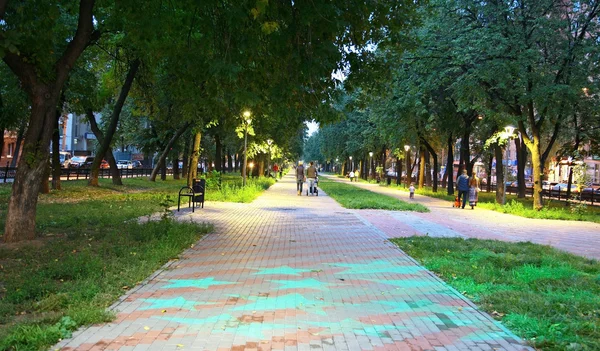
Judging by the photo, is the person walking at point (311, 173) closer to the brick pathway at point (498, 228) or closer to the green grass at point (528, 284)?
the brick pathway at point (498, 228)

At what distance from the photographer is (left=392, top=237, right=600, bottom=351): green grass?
452 cm

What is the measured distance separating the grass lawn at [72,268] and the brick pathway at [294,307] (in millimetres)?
229

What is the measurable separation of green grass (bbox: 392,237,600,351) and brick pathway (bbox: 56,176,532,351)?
10.3 inches

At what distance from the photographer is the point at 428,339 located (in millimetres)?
4320

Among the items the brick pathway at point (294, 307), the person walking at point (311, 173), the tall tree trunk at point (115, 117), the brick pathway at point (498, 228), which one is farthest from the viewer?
the person walking at point (311, 173)

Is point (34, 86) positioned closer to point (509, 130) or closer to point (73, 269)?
point (73, 269)

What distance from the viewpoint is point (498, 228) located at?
13906 millimetres

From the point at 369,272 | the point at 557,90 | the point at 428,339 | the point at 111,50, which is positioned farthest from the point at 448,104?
the point at 428,339

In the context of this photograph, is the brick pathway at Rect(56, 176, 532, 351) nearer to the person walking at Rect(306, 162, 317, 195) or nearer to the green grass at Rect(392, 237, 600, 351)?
the green grass at Rect(392, 237, 600, 351)

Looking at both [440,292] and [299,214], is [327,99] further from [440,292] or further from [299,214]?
[299,214]

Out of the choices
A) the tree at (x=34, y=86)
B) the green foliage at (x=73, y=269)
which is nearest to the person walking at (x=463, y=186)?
the green foliage at (x=73, y=269)

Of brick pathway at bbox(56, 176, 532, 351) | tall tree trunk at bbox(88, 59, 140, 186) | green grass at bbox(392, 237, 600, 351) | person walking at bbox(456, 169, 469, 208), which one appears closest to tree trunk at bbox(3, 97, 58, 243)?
brick pathway at bbox(56, 176, 532, 351)

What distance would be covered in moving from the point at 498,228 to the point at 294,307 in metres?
10.4

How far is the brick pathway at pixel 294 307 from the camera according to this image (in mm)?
4203
